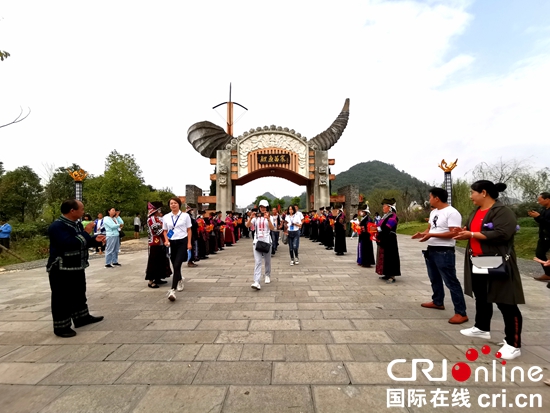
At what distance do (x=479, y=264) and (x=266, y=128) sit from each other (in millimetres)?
19094

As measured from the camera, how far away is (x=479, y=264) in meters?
3.16

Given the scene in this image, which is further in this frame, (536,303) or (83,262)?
(536,303)

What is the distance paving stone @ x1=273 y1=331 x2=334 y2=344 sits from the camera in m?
3.32

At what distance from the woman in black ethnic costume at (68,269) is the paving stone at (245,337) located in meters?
1.81

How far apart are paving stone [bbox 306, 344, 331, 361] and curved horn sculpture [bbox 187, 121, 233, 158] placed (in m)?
20.1

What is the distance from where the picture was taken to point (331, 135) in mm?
21984

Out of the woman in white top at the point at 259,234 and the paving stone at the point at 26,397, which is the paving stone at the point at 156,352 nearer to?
the paving stone at the point at 26,397

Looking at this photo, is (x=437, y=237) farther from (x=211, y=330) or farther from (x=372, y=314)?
(x=211, y=330)

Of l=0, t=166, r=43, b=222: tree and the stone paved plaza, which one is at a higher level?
l=0, t=166, r=43, b=222: tree

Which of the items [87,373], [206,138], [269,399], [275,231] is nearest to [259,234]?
[87,373]

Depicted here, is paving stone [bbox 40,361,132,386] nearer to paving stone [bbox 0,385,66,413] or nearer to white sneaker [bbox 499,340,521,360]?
paving stone [bbox 0,385,66,413]

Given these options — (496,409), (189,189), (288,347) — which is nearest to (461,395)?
(496,409)

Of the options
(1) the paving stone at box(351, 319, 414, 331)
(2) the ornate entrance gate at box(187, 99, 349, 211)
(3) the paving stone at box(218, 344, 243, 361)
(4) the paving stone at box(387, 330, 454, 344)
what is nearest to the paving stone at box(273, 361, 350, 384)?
(3) the paving stone at box(218, 344, 243, 361)

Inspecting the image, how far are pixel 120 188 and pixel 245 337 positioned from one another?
23150 mm
